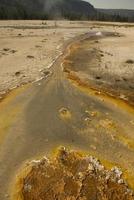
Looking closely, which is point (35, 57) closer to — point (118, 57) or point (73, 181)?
point (118, 57)

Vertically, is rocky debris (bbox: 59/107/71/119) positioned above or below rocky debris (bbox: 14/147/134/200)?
above

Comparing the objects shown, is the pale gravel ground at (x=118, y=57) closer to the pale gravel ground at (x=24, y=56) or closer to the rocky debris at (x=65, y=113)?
the pale gravel ground at (x=24, y=56)

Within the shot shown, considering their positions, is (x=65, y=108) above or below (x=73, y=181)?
above

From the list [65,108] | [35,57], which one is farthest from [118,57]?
[65,108]

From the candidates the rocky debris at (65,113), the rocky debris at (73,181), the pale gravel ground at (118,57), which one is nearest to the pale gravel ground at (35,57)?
the pale gravel ground at (118,57)

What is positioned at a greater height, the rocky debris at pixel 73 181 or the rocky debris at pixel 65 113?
the rocky debris at pixel 65 113

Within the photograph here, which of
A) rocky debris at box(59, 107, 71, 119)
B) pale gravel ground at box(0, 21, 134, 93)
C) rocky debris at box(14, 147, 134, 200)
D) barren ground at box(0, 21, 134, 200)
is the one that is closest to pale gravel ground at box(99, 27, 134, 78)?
pale gravel ground at box(0, 21, 134, 93)

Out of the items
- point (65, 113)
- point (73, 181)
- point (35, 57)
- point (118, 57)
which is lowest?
point (73, 181)

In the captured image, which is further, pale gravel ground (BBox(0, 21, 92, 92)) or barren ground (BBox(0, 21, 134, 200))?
pale gravel ground (BBox(0, 21, 92, 92))

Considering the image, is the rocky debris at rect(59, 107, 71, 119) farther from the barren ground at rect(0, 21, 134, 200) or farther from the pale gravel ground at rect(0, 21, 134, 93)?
the pale gravel ground at rect(0, 21, 134, 93)
